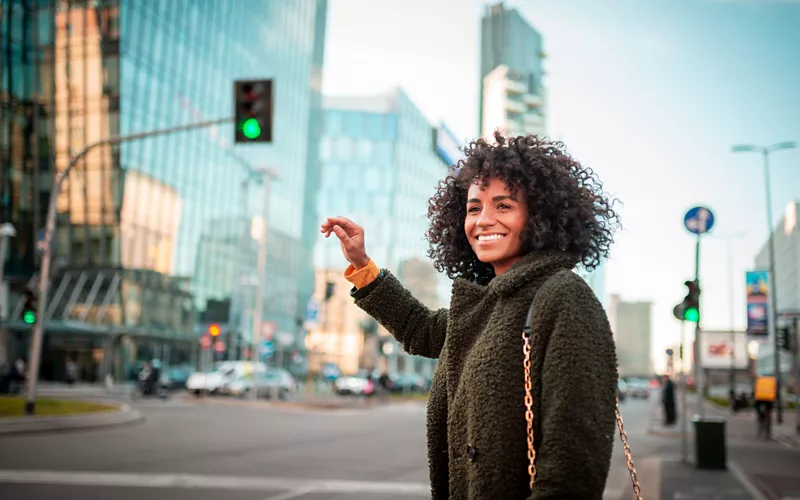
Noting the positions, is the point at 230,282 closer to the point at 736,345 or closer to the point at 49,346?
the point at 49,346

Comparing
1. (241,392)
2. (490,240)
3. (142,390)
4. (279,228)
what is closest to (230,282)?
(279,228)

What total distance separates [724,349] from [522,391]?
4580cm

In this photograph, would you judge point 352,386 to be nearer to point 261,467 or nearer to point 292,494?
point 261,467

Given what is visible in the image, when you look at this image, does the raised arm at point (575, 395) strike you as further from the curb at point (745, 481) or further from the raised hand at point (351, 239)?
the curb at point (745, 481)

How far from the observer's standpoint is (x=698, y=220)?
12820 millimetres

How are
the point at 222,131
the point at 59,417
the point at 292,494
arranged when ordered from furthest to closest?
the point at 222,131 → the point at 59,417 → the point at 292,494

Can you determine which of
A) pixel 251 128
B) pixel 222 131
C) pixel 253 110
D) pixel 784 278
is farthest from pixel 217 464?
pixel 784 278

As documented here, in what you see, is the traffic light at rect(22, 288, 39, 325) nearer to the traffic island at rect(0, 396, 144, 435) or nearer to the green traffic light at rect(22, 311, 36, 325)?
the green traffic light at rect(22, 311, 36, 325)

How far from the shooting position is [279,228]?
69.4m

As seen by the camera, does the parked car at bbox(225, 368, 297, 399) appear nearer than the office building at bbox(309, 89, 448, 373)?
Yes

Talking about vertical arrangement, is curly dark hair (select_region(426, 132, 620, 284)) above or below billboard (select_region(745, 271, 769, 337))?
below

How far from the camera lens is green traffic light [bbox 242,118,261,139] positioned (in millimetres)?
12383

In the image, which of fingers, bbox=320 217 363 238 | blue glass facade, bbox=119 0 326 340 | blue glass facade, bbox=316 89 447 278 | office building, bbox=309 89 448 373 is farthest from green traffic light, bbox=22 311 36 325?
blue glass facade, bbox=316 89 447 278

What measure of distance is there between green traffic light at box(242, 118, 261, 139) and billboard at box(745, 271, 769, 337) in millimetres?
25386
